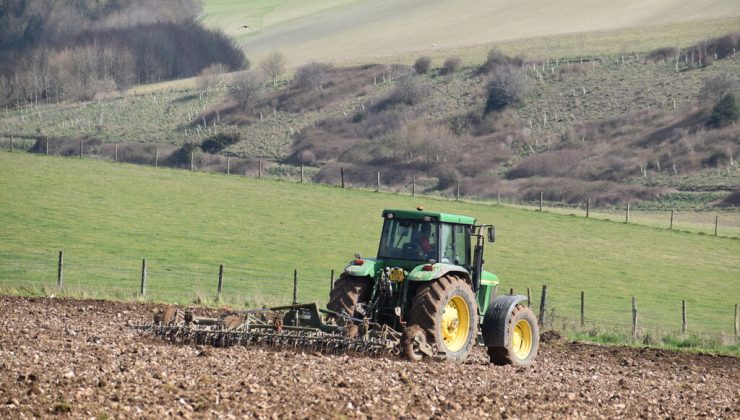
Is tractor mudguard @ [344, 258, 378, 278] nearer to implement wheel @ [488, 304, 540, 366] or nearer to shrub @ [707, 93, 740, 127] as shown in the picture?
implement wheel @ [488, 304, 540, 366]

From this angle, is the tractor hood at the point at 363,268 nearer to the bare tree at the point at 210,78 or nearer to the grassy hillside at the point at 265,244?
the grassy hillside at the point at 265,244

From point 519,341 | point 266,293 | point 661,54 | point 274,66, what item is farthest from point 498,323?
point 274,66

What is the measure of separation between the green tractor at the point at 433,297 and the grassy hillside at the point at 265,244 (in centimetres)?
1001

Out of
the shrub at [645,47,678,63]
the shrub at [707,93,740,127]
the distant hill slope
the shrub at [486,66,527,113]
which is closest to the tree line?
the distant hill slope

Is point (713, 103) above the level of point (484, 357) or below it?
above

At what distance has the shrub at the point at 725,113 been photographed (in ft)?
249

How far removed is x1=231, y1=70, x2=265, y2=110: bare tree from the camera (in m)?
101

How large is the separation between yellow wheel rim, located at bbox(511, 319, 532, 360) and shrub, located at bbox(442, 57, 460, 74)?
84.5 meters

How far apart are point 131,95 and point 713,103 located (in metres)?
58.1

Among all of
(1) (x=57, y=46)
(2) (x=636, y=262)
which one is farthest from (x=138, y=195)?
(1) (x=57, y=46)

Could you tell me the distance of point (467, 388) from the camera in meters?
13.3

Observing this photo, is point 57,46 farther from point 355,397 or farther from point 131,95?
point 355,397

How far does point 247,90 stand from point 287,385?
91.0m

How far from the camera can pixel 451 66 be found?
10169cm
